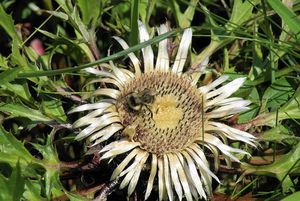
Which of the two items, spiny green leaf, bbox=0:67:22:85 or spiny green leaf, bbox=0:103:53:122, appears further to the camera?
spiny green leaf, bbox=0:103:53:122

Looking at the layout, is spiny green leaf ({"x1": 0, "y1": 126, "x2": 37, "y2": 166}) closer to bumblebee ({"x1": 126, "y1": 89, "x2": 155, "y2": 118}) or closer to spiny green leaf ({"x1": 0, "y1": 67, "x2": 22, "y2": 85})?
spiny green leaf ({"x1": 0, "y1": 67, "x2": 22, "y2": 85})

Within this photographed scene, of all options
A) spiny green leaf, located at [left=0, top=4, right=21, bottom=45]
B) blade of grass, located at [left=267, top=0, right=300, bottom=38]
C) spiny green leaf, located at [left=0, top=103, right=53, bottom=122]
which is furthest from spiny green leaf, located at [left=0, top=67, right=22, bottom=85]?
blade of grass, located at [left=267, top=0, right=300, bottom=38]

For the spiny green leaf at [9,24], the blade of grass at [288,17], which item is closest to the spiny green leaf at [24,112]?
the spiny green leaf at [9,24]

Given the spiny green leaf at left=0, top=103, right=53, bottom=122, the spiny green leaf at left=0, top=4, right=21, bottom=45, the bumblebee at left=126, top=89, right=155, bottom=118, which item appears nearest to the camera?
the bumblebee at left=126, top=89, right=155, bottom=118

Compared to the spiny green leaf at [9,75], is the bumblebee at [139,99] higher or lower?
lower

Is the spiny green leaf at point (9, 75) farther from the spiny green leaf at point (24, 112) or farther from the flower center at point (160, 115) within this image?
the flower center at point (160, 115)

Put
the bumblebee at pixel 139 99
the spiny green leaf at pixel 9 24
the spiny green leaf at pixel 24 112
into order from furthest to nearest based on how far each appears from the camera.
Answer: the spiny green leaf at pixel 9 24, the spiny green leaf at pixel 24 112, the bumblebee at pixel 139 99

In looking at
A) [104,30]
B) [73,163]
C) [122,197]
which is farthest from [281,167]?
[104,30]

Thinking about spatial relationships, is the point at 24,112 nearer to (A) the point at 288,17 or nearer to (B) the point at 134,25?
(B) the point at 134,25

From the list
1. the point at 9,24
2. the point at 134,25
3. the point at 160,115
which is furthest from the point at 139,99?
the point at 9,24

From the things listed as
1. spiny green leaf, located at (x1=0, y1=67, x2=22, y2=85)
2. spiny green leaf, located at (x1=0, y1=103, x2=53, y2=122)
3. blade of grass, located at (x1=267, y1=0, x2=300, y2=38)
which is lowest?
spiny green leaf, located at (x1=0, y1=103, x2=53, y2=122)
